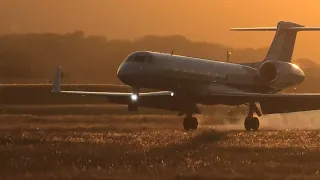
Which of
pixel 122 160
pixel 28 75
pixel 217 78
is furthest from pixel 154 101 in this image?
pixel 28 75

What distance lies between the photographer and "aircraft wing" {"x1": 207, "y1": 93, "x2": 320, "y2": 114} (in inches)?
1378

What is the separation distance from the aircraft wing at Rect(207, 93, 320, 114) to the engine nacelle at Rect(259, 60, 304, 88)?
2649 millimetres

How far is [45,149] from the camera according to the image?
20609mm

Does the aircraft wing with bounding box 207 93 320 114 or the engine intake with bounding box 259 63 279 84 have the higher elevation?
the engine intake with bounding box 259 63 279 84

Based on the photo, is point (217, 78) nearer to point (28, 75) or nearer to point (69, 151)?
point (69, 151)

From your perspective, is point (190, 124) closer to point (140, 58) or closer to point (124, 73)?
point (140, 58)

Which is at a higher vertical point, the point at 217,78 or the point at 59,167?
the point at 217,78

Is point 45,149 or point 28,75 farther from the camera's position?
point 28,75

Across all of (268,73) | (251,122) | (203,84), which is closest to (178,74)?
(203,84)

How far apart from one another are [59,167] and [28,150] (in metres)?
4.21

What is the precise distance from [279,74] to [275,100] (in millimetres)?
3250

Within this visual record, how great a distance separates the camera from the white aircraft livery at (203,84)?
114ft

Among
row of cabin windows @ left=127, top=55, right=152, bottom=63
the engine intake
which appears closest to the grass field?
row of cabin windows @ left=127, top=55, right=152, bottom=63

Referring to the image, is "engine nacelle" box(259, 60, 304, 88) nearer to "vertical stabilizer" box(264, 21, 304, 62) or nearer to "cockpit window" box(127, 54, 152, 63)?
"vertical stabilizer" box(264, 21, 304, 62)
